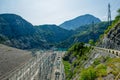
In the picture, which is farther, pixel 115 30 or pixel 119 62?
pixel 115 30

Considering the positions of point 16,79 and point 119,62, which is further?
point 16,79

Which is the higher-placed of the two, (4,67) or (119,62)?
(119,62)

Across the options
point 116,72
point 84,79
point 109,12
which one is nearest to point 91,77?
point 84,79

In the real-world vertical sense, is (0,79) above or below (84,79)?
below

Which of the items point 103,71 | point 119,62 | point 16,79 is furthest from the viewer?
point 16,79

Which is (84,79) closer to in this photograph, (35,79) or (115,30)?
(115,30)

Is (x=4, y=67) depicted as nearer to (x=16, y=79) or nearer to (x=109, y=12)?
(x=16, y=79)

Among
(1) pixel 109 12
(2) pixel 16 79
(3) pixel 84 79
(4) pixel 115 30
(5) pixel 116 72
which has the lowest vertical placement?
(2) pixel 16 79

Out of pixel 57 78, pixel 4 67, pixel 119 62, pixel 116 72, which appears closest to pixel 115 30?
pixel 57 78

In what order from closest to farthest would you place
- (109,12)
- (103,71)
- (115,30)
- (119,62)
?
(103,71) < (119,62) < (115,30) < (109,12)

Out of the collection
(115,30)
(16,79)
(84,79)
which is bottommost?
(16,79)
